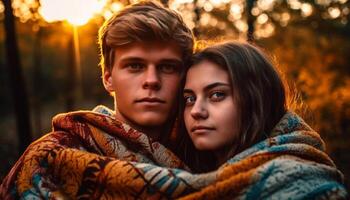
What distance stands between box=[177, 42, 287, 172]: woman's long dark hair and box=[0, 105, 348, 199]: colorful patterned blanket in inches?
4.1

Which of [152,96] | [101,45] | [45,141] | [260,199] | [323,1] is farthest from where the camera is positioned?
[323,1]

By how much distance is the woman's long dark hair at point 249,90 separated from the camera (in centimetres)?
299

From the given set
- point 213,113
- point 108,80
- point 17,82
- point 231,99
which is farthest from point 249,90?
point 17,82

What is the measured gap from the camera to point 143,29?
3.23 metres

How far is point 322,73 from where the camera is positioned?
43.2 feet

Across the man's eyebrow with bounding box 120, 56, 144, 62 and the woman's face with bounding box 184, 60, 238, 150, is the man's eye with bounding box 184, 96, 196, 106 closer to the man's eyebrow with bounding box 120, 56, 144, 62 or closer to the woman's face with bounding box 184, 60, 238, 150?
the woman's face with bounding box 184, 60, 238, 150

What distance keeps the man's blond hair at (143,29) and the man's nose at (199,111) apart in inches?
18.6

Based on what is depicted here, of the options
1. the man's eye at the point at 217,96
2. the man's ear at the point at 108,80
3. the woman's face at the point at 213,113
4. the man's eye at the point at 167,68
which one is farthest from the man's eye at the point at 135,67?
the man's eye at the point at 217,96

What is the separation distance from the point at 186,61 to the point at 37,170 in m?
1.15

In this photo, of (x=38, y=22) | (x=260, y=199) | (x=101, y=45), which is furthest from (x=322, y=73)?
(x=260, y=199)

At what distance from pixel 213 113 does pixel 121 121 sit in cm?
64

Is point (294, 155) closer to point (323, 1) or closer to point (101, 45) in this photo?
point (101, 45)

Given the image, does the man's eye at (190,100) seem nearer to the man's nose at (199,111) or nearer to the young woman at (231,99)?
the young woman at (231,99)

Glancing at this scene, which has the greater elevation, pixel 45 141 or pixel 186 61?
pixel 186 61
